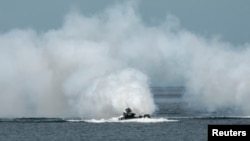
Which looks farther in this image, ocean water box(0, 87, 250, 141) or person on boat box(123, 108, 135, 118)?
person on boat box(123, 108, 135, 118)

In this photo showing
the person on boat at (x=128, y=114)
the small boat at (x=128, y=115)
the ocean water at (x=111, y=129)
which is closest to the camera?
the ocean water at (x=111, y=129)

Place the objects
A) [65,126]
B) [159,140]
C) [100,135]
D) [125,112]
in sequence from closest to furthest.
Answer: [159,140] < [100,135] < [65,126] < [125,112]

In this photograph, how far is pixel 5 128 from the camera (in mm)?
171375

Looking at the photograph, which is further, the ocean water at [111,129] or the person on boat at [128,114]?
the person on boat at [128,114]

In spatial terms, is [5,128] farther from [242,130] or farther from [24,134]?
[242,130]

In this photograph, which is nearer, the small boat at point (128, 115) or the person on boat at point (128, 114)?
the small boat at point (128, 115)

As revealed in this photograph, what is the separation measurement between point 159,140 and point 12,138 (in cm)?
2277

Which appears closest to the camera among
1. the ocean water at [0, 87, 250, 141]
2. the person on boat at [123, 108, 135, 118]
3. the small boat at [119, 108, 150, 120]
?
the ocean water at [0, 87, 250, 141]

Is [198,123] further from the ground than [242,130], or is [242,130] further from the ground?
[198,123]

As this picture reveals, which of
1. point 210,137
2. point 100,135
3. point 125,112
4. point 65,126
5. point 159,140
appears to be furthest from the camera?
point 125,112

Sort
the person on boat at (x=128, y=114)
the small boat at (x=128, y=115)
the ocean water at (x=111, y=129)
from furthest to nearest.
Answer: the person on boat at (x=128, y=114)
the small boat at (x=128, y=115)
the ocean water at (x=111, y=129)

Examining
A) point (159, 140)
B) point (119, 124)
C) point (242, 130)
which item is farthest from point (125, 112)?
point (242, 130)

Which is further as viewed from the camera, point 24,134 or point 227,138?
point 24,134

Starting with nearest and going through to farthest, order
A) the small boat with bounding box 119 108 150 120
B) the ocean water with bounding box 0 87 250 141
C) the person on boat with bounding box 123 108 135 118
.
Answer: the ocean water with bounding box 0 87 250 141
the small boat with bounding box 119 108 150 120
the person on boat with bounding box 123 108 135 118
